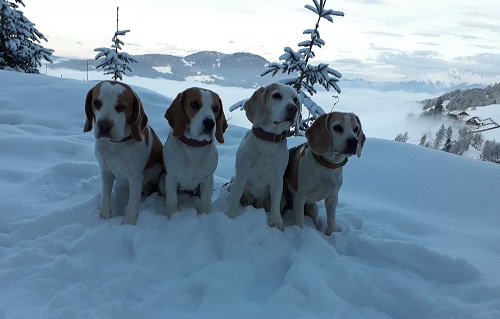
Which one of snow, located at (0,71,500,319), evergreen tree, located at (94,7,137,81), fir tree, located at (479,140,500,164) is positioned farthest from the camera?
fir tree, located at (479,140,500,164)

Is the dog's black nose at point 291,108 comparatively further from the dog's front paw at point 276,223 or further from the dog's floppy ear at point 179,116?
the dog's front paw at point 276,223

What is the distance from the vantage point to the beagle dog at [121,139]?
10.6 feet

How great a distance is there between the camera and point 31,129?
7.26 m

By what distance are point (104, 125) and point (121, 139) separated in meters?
0.22

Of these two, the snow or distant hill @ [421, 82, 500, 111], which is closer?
the snow

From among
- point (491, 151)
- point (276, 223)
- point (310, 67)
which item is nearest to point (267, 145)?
point (276, 223)

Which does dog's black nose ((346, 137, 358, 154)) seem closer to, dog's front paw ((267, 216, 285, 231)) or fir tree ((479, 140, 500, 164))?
dog's front paw ((267, 216, 285, 231))

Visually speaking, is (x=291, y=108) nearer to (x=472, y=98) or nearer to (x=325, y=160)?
(x=325, y=160)

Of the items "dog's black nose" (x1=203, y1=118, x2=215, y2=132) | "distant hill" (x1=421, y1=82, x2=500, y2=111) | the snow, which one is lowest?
the snow

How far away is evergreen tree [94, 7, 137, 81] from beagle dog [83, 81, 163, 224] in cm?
1556

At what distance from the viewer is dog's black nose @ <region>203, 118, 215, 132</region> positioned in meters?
3.36

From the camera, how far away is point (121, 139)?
3316 mm

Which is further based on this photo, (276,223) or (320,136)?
(276,223)

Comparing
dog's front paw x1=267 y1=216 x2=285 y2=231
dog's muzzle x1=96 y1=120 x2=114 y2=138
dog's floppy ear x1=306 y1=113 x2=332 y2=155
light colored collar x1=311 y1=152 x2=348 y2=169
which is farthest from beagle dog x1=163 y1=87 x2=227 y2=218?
light colored collar x1=311 y1=152 x2=348 y2=169
